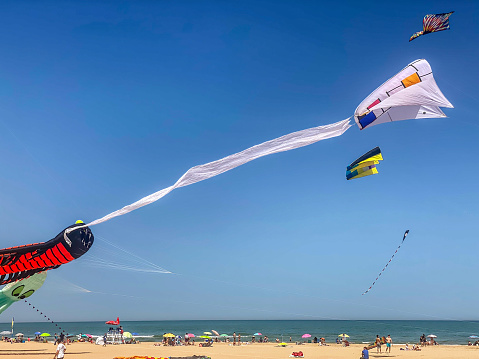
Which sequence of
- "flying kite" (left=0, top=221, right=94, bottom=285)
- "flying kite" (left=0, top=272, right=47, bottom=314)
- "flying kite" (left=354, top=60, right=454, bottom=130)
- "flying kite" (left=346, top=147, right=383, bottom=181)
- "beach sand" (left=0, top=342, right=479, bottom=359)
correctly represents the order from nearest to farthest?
"flying kite" (left=354, top=60, right=454, bottom=130), "flying kite" (left=0, top=221, right=94, bottom=285), "flying kite" (left=346, top=147, right=383, bottom=181), "beach sand" (left=0, top=342, right=479, bottom=359), "flying kite" (left=0, top=272, right=47, bottom=314)

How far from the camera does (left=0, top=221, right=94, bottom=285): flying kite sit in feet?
55.5

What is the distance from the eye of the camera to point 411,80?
1344cm

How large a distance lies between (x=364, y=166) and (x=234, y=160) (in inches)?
440

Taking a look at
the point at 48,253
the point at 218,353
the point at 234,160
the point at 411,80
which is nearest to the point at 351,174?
the point at 411,80

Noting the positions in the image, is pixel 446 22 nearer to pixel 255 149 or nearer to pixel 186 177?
pixel 255 149

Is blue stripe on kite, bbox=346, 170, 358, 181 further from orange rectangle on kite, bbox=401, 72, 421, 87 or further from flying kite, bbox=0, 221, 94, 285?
flying kite, bbox=0, 221, 94, 285

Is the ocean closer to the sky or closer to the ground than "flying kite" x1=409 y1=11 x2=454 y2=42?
closer to the ground

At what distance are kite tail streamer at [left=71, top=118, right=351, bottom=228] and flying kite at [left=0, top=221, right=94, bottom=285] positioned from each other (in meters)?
7.74

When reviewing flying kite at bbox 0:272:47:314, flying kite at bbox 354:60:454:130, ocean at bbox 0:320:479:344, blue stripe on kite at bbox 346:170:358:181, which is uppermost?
flying kite at bbox 354:60:454:130

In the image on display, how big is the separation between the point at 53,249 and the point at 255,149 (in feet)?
37.0

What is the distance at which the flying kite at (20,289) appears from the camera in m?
26.6

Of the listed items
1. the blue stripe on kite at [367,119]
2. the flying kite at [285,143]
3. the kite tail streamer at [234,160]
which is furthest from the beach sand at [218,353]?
the kite tail streamer at [234,160]

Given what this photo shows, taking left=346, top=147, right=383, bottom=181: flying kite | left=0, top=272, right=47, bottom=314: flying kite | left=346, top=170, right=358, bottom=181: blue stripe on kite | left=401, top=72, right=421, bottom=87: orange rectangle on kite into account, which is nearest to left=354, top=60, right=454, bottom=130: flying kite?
left=401, top=72, right=421, bottom=87: orange rectangle on kite

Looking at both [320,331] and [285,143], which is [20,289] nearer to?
[285,143]
